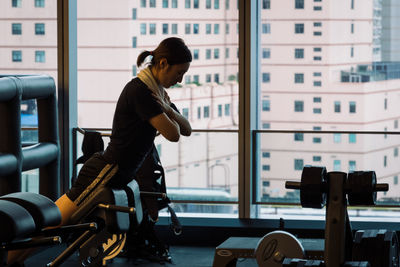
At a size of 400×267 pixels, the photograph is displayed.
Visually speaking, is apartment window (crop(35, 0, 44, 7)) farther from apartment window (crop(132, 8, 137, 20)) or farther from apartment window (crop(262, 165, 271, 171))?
apartment window (crop(262, 165, 271, 171))

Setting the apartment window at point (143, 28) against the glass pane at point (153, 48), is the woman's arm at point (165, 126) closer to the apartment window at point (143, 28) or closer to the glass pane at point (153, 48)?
the glass pane at point (153, 48)

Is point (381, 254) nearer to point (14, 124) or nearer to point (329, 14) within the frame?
point (14, 124)

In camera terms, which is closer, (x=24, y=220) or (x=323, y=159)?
(x=24, y=220)

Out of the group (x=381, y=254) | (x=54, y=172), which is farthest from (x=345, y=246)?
(x=54, y=172)

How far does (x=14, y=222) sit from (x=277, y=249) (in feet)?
5.29

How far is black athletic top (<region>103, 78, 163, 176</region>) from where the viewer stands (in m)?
3.58

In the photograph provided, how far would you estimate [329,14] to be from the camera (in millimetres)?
5859

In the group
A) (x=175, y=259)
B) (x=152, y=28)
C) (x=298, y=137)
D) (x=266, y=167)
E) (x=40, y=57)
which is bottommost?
(x=175, y=259)

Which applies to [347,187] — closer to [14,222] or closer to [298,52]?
[14,222]

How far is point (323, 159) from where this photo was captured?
5.79 metres

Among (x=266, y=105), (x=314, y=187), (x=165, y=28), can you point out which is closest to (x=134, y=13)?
(x=165, y=28)

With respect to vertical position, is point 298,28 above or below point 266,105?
above

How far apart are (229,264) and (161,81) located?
106 cm

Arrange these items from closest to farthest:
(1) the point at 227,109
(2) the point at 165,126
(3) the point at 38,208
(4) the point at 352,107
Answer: (3) the point at 38,208, (2) the point at 165,126, (4) the point at 352,107, (1) the point at 227,109
